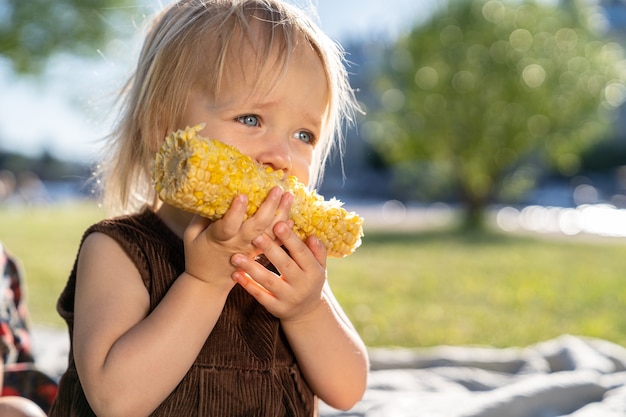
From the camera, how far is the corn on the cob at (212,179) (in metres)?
1.49

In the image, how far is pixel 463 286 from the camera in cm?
763

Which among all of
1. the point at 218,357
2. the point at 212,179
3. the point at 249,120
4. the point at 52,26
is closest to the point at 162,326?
the point at 218,357

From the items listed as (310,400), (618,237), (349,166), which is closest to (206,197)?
(310,400)

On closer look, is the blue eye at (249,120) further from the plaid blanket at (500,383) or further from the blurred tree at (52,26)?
the blurred tree at (52,26)

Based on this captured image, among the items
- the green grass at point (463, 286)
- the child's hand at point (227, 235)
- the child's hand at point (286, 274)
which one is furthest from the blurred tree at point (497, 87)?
the child's hand at point (227, 235)

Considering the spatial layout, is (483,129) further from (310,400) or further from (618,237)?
(310,400)

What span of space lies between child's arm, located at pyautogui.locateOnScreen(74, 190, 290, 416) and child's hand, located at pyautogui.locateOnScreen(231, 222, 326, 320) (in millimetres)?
29

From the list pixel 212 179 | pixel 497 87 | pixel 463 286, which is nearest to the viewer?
pixel 212 179

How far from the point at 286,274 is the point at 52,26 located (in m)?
13.0

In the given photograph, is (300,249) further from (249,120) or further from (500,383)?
(500,383)

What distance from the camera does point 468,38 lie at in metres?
17.6

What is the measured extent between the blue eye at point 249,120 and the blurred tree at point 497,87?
51.3 ft

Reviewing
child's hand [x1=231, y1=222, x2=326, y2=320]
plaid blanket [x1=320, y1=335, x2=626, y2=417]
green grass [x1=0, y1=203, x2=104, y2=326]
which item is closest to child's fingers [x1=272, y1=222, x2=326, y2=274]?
child's hand [x1=231, y1=222, x2=326, y2=320]

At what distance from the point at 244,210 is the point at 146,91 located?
563mm
